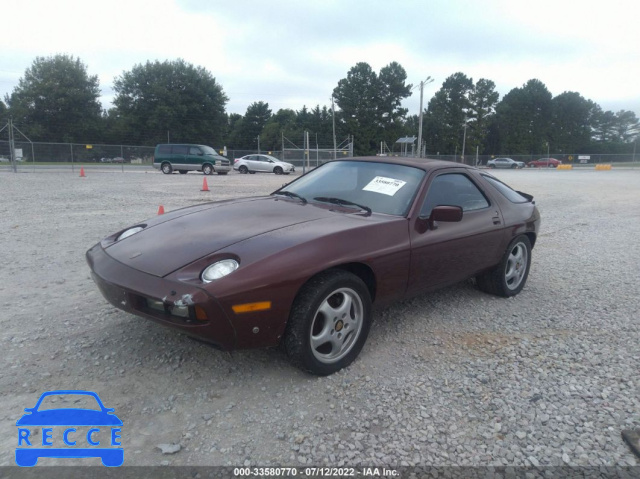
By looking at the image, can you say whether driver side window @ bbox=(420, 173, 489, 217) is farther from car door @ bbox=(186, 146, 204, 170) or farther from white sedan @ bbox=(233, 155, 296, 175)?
white sedan @ bbox=(233, 155, 296, 175)

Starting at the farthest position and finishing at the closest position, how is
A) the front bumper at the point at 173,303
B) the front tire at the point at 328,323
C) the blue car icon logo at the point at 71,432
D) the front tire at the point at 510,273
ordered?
the front tire at the point at 510,273 < the front tire at the point at 328,323 < the front bumper at the point at 173,303 < the blue car icon logo at the point at 71,432

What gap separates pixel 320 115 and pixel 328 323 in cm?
7860

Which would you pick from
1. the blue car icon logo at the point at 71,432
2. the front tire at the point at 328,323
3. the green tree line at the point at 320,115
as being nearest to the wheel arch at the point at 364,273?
the front tire at the point at 328,323

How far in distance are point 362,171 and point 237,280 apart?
197 centimetres

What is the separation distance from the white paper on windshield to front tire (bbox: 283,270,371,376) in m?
1.02

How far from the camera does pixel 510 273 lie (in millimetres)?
4488

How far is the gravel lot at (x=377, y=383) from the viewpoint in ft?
7.32

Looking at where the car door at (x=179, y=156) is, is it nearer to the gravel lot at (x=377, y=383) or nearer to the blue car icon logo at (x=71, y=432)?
the gravel lot at (x=377, y=383)

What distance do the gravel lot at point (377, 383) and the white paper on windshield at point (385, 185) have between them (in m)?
1.08

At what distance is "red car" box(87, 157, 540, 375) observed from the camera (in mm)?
2482

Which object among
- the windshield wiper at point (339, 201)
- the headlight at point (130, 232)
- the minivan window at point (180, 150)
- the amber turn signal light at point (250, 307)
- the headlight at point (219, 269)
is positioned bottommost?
the amber turn signal light at point (250, 307)

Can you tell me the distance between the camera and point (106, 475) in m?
2.00

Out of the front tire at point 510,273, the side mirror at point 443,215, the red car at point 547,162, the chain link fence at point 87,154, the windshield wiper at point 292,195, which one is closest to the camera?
the side mirror at point 443,215

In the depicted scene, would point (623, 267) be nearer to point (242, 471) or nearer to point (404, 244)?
point (404, 244)
